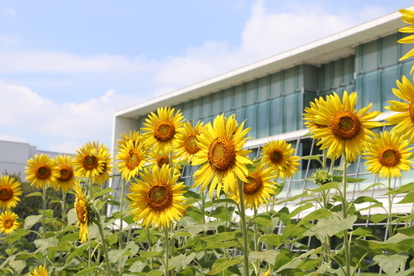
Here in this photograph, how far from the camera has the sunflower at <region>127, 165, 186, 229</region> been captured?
4.89 m

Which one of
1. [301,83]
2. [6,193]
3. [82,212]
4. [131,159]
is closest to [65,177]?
[6,193]

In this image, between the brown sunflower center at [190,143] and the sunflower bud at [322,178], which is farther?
the brown sunflower center at [190,143]

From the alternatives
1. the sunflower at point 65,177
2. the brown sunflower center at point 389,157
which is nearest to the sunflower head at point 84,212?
the brown sunflower center at point 389,157

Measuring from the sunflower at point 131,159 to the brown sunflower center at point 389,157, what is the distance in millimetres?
2267

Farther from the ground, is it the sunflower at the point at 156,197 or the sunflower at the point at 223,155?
the sunflower at the point at 223,155

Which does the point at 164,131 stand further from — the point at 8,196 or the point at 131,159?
the point at 8,196

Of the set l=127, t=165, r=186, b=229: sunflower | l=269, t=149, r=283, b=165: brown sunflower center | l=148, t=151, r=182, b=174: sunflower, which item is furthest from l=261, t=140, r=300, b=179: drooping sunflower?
l=127, t=165, r=186, b=229: sunflower

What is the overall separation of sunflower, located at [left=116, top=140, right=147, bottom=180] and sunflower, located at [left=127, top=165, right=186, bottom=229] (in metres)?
1.44

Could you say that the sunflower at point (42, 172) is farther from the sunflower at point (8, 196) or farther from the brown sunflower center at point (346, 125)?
the brown sunflower center at point (346, 125)

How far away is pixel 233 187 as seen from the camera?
389cm

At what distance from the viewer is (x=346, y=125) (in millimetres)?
4191

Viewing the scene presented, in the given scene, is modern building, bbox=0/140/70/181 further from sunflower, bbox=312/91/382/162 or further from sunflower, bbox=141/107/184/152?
sunflower, bbox=312/91/382/162

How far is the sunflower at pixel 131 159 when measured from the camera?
6.48 meters

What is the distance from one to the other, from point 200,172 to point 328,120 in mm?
892
